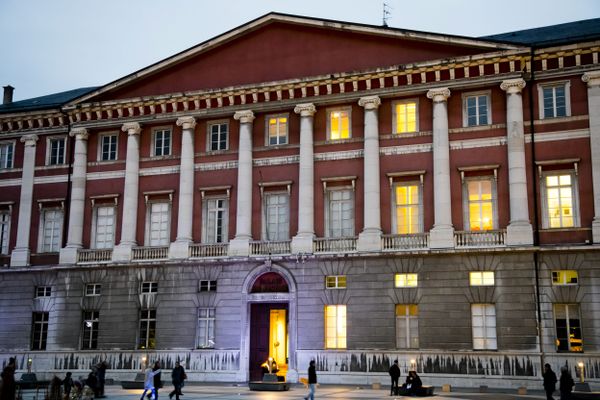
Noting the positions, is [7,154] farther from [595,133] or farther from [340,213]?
[595,133]

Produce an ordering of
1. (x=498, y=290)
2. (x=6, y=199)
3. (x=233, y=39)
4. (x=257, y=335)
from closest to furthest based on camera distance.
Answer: (x=498, y=290) < (x=257, y=335) < (x=233, y=39) < (x=6, y=199)

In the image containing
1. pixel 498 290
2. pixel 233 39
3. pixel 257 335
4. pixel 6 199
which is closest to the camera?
pixel 498 290

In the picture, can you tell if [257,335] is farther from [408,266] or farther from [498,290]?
[498,290]

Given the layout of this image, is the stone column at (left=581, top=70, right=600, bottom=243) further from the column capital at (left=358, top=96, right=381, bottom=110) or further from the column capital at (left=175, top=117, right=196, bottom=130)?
the column capital at (left=175, top=117, right=196, bottom=130)

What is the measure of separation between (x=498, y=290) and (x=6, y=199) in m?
29.4

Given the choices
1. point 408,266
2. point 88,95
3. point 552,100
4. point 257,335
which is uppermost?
point 88,95

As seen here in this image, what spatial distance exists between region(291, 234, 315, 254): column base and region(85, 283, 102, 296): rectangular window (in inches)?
458

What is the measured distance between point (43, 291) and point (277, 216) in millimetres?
14773

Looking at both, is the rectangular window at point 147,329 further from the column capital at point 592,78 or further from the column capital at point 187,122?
the column capital at point 592,78

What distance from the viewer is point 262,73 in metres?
40.1

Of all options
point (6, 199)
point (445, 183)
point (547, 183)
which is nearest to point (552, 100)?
point (547, 183)

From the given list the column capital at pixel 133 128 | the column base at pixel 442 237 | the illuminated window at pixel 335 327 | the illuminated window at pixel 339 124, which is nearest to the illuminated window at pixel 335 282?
the illuminated window at pixel 335 327

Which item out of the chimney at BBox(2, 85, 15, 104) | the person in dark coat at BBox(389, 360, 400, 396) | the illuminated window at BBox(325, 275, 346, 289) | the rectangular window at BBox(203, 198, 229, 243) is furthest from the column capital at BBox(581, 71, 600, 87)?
the chimney at BBox(2, 85, 15, 104)

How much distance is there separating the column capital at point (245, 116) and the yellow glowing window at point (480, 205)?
12274 millimetres
